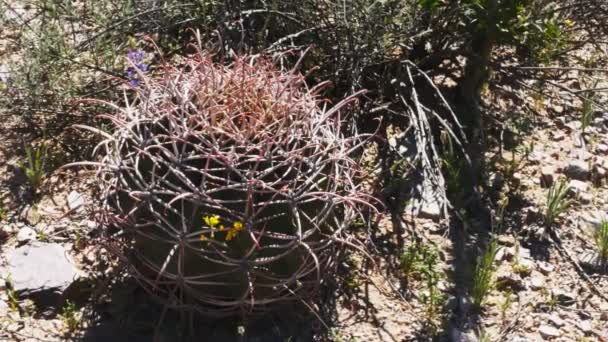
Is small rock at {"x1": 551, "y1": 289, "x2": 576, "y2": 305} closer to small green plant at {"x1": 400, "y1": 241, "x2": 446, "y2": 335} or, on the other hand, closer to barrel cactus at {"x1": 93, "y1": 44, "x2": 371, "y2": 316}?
small green plant at {"x1": 400, "y1": 241, "x2": 446, "y2": 335}

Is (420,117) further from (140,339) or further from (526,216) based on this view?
(140,339)

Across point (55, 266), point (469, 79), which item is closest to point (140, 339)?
point (55, 266)

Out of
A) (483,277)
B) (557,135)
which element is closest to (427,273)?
(483,277)

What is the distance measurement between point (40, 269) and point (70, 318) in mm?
341

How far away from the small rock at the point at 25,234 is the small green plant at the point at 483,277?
211 cm

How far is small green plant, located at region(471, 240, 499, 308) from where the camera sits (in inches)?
142

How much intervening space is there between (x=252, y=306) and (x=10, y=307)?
1.18 metres

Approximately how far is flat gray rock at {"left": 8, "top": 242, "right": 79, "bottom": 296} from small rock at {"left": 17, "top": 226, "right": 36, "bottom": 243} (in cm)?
7

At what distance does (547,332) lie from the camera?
11.9ft

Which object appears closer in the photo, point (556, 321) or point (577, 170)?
point (556, 321)

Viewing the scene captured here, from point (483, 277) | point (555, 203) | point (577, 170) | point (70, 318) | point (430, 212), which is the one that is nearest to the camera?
point (70, 318)

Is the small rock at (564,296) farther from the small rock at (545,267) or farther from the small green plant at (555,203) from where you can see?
the small green plant at (555,203)

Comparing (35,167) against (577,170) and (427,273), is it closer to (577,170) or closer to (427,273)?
(427,273)

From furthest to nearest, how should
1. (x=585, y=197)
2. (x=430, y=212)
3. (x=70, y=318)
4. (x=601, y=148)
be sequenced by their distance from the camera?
(x=601, y=148) → (x=585, y=197) → (x=430, y=212) → (x=70, y=318)
